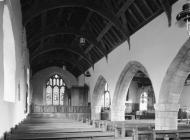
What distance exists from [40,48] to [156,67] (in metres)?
8.54

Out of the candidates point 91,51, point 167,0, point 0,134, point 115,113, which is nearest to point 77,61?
point 91,51

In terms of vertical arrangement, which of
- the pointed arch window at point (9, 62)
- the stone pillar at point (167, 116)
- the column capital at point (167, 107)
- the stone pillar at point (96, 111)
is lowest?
the stone pillar at point (96, 111)

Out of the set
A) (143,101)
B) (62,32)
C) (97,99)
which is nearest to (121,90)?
(62,32)

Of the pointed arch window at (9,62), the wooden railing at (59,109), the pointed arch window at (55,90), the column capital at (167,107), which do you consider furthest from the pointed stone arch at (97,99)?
the pointed arch window at (9,62)

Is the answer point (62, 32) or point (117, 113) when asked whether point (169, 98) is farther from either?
point (62, 32)

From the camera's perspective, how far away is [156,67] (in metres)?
9.05

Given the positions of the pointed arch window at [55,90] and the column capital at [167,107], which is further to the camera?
the pointed arch window at [55,90]

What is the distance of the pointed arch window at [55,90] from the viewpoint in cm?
2244

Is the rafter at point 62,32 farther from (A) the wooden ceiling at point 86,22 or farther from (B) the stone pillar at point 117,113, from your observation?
(B) the stone pillar at point 117,113

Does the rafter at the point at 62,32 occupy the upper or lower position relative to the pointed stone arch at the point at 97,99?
upper

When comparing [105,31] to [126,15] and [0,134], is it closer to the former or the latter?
[126,15]

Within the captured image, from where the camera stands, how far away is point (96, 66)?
16.6m

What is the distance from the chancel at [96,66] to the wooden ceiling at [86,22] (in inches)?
1.4

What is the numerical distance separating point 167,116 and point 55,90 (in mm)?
14932
